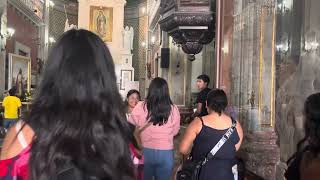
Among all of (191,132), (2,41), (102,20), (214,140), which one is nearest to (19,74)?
(2,41)

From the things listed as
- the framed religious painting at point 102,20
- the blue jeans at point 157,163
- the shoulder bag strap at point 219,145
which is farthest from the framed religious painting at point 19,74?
the shoulder bag strap at point 219,145

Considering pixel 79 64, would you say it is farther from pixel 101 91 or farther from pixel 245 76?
pixel 245 76

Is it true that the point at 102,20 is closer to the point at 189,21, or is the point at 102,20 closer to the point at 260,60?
the point at 189,21

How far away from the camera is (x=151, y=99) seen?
459cm

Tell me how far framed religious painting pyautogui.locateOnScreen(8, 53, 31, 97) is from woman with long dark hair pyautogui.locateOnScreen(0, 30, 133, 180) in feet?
47.8

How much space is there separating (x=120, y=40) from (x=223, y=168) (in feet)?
81.3

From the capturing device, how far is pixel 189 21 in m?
7.99

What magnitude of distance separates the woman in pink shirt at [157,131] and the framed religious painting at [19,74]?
11806mm

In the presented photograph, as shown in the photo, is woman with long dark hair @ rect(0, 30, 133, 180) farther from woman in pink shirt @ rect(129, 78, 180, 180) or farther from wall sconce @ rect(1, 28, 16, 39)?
wall sconce @ rect(1, 28, 16, 39)

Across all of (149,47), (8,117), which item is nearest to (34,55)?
(149,47)

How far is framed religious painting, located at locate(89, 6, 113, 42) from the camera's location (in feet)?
93.7

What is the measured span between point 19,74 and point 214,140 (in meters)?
14.1

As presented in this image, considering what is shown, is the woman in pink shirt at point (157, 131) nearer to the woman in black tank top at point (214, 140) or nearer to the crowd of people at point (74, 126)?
the woman in black tank top at point (214, 140)

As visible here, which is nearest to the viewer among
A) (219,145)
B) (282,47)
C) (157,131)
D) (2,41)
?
(219,145)
